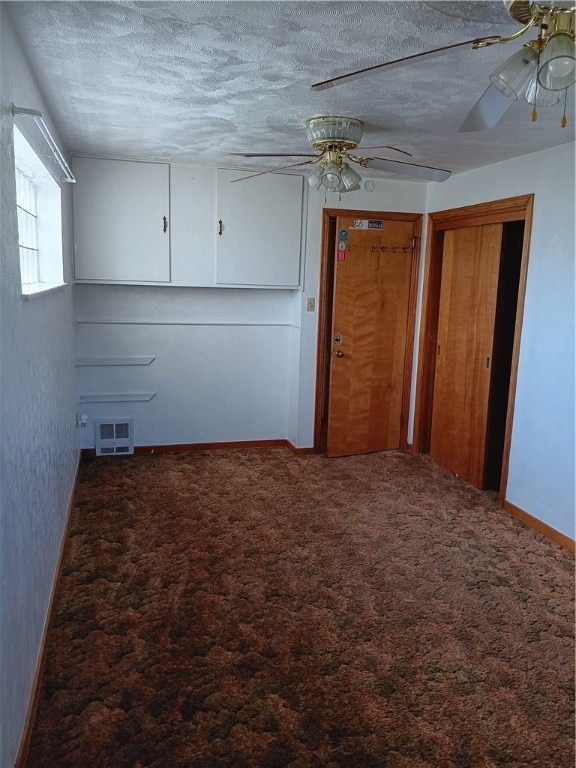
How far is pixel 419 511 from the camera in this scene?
394cm

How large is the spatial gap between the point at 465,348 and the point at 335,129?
6.98ft

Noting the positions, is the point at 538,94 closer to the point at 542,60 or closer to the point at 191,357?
the point at 542,60

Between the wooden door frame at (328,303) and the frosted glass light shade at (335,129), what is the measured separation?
1710mm

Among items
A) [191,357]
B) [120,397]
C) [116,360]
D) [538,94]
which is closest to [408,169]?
[538,94]

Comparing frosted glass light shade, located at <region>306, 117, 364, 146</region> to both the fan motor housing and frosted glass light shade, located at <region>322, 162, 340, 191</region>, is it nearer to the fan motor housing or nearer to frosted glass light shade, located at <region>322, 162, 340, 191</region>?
the fan motor housing

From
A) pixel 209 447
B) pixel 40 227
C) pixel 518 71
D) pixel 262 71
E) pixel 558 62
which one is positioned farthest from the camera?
pixel 209 447

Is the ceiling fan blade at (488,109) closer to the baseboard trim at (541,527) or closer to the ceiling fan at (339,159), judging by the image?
the ceiling fan at (339,159)

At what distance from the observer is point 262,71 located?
2.33 m

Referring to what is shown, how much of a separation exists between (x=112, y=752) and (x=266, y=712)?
530 millimetres

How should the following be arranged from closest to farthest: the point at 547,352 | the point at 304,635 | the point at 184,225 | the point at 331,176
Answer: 1. the point at 304,635
2. the point at 331,176
3. the point at 547,352
4. the point at 184,225

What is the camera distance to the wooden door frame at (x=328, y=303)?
4.82 metres

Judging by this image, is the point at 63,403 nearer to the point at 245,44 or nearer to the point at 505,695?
the point at 245,44

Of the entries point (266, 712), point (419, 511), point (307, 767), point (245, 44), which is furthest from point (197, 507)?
point (245, 44)

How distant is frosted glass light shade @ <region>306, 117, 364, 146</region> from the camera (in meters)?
2.99
